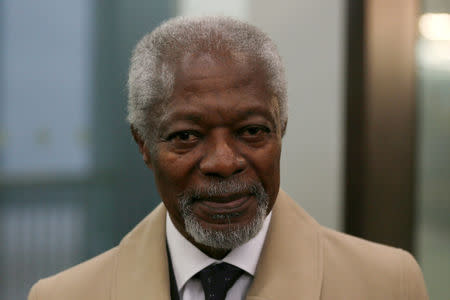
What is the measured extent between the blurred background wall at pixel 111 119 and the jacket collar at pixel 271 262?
0.67 m

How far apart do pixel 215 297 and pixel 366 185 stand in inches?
35.8

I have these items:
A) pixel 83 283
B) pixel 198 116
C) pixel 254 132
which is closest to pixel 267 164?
pixel 254 132

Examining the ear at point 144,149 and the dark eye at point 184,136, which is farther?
the ear at point 144,149

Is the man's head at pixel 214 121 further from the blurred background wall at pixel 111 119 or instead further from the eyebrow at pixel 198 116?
the blurred background wall at pixel 111 119

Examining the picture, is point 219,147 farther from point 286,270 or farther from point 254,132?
point 286,270

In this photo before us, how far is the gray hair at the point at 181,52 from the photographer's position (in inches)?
35.1

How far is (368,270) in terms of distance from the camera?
1016 mm

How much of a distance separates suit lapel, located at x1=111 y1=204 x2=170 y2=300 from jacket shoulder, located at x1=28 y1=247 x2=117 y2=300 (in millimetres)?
30

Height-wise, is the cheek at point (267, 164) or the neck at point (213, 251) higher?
the cheek at point (267, 164)

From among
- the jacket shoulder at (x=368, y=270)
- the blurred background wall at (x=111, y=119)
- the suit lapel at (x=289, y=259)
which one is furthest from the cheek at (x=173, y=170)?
the blurred background wall at (x=111, y=119)

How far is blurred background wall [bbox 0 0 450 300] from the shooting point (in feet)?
5.53

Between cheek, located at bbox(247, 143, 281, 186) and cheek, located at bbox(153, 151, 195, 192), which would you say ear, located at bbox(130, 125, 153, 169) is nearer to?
cheek, located at bbox(153, 151, 195, 192)

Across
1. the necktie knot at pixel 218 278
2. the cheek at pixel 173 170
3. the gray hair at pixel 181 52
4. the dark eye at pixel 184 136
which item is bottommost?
the necktie knot at pixel 218 278

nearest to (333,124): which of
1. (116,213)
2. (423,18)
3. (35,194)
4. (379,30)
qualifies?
(379,30)
